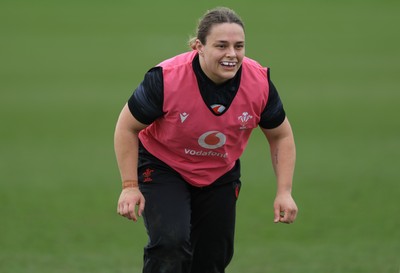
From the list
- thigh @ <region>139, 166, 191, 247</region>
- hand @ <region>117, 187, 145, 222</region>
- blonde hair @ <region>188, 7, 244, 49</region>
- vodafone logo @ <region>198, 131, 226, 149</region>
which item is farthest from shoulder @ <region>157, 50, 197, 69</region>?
hand @ <region>117, 187, 145, 222</region>

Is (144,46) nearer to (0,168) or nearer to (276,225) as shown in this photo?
(0,168)

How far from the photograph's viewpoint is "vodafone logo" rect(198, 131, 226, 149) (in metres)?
6.29

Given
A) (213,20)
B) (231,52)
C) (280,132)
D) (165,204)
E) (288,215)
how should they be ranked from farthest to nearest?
(280,132) → (288,215) → (165,204) → (213,20) → (231,52)

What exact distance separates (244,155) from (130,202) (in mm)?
8492

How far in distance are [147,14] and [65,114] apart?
12.5 metres

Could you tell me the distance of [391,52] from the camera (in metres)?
23.8

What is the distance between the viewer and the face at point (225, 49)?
6086 mm

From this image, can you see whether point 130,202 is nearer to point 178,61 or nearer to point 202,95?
point 202,95

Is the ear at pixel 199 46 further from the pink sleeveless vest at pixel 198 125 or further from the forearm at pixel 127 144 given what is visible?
the forearm at pixel 127 144

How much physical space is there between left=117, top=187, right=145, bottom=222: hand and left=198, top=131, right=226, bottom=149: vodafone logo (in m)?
0.53

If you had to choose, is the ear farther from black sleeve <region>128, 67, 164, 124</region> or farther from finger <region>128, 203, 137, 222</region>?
finger <region>128, 203, 137, 222</region>

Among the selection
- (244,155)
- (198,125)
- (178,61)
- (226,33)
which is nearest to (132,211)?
(198,125)

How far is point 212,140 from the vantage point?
633 centimetres

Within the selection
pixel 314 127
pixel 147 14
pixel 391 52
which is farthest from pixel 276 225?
pixel 147 14
